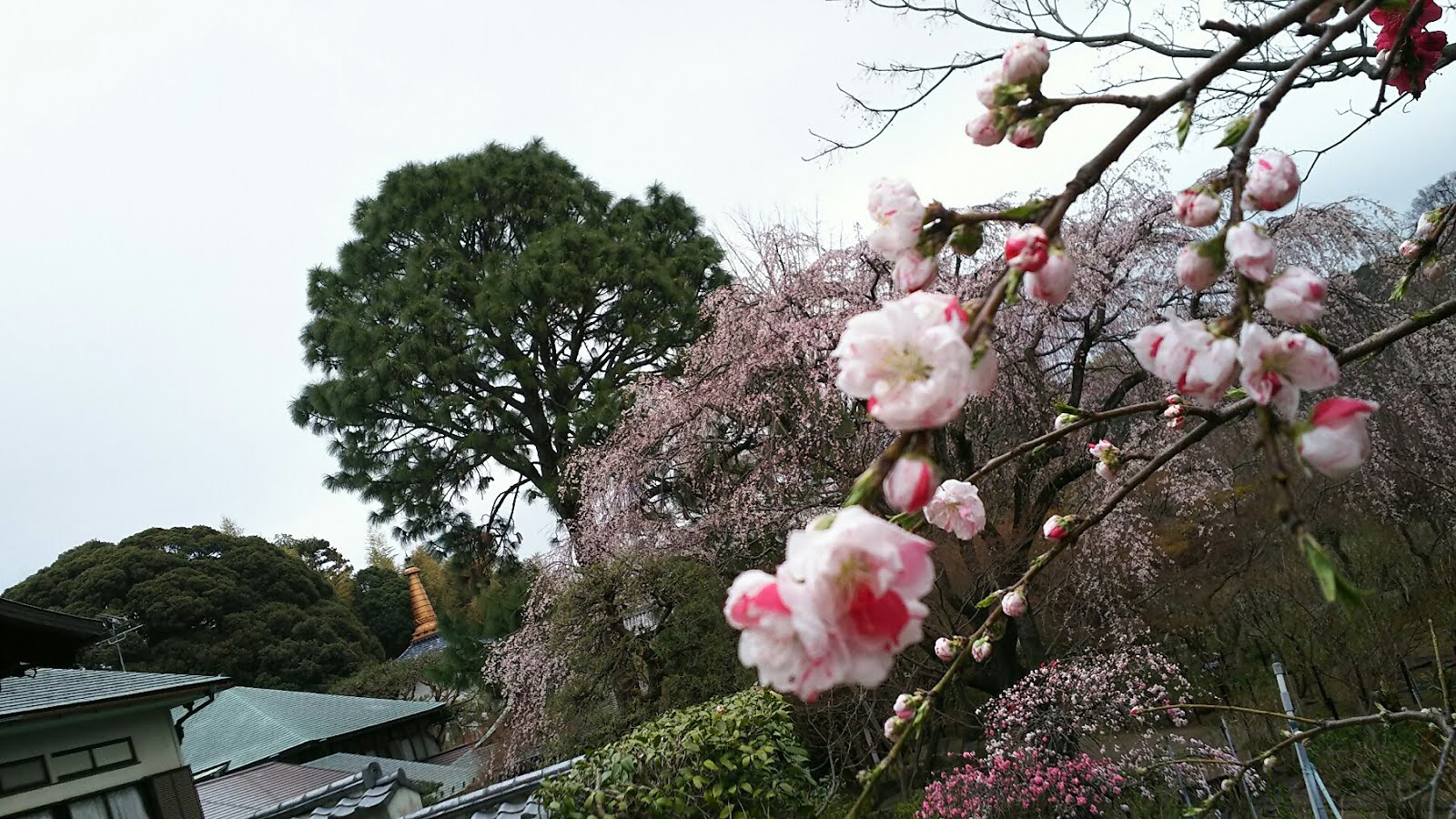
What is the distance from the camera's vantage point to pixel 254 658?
17562 mm

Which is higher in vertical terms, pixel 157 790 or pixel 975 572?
pixel 157 790

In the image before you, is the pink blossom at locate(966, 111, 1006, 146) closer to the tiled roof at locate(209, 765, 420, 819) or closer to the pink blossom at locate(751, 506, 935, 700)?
the pink blossom at locate(751, 506, 935, 700)

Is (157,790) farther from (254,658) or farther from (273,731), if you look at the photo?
(254,658)

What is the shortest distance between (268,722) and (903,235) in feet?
50.2

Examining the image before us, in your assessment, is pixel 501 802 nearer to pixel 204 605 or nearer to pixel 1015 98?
pixel 1015 98

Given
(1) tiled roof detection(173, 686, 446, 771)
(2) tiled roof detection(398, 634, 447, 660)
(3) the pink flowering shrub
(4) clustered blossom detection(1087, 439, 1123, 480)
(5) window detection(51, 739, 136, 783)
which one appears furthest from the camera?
(2) tiled roof detection(398, 634, 447, 660)

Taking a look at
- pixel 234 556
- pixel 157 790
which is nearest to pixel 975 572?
pixel 157 790

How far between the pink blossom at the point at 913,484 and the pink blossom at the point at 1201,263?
0.72 feet

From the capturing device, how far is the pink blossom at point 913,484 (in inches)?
16.6

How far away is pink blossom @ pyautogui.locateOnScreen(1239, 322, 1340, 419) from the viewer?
1.47 feet

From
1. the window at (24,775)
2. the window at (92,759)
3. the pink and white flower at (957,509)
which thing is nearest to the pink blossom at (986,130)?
the pink and white flower at (957,509)

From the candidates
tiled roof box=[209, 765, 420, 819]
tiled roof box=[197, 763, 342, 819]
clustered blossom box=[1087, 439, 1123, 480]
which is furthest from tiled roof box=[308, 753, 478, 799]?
clustered blossom box=[1087, 439, 1123, 480]

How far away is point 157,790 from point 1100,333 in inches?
324

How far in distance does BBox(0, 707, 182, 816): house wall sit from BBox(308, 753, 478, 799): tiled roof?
10.9ft
